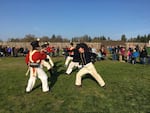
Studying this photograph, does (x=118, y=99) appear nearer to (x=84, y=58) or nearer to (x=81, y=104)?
(x=81, y=104)

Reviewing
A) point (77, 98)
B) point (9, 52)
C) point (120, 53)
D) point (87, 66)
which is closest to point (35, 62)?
point (77, 98)

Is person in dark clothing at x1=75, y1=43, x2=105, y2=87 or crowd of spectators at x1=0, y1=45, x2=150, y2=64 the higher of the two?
person in dark clothing at x1=75, y1=43, x2=105, y2=87

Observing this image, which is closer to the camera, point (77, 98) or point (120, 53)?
point (77, 98)

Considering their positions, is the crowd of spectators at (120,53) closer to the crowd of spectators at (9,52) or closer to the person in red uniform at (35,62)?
the crowd of spectators at (9,52)

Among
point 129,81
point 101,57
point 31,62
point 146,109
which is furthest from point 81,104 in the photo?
point 101,57

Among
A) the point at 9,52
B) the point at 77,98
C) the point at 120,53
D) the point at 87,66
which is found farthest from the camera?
the point at 9,52

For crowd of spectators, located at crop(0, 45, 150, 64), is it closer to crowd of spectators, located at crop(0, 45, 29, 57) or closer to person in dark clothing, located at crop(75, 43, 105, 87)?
crowd of spectators, located at crop(0, 45, 29, 57)

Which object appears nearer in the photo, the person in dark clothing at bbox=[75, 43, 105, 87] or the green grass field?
the green grass field

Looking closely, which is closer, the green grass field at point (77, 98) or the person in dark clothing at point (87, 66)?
the green grass field at point (77, 98)

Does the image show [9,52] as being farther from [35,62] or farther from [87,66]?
[35,62]

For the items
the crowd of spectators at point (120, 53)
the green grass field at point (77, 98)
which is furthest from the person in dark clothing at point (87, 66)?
the crowd of spectators at point (120, 53)

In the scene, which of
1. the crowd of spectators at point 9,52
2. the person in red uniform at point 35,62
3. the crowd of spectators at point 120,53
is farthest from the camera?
the crowd of spectators at point 9,52

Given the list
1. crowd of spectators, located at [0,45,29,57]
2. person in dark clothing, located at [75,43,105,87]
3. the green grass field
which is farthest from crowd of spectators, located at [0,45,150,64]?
the green grass field

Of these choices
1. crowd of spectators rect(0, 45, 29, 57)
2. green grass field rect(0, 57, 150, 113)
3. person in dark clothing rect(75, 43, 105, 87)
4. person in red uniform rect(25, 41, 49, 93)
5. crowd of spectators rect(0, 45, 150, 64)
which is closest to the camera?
green grass field rect(0, 57, 150, 113)
